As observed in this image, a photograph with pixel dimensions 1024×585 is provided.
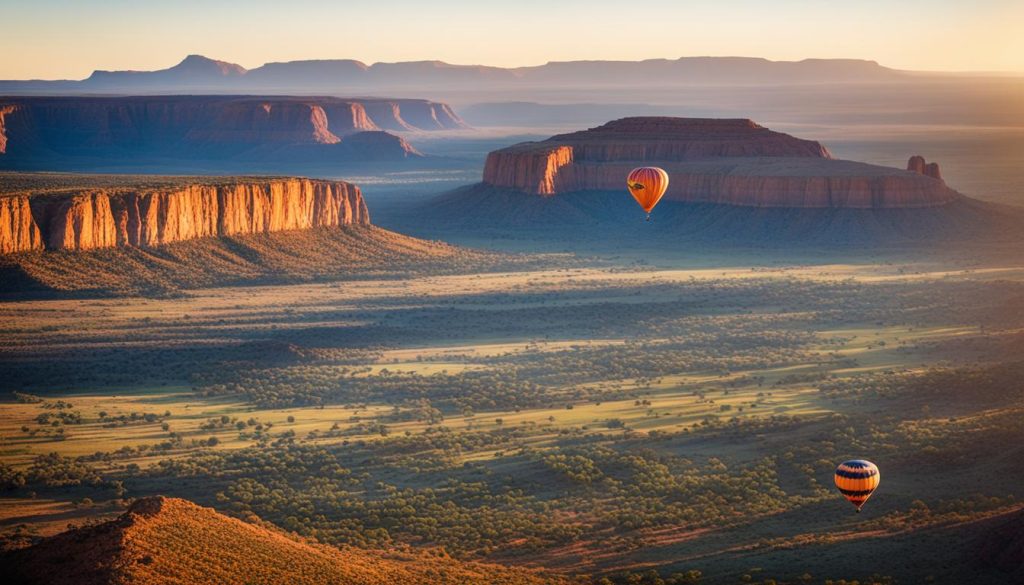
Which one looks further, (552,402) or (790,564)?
(552,402)

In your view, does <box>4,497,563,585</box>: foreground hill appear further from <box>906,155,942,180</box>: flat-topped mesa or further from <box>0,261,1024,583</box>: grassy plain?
<box>906,155,942,180</box>: flat-topped mesa

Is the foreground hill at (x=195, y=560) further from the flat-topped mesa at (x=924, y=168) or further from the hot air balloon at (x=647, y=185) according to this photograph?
the flat-topped mesa at (x=924, y=168)

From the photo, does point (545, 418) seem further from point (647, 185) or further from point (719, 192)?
point (719, 192)

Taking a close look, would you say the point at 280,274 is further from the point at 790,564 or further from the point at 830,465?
the point at 790,564

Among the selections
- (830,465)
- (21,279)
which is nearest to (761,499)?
(830,465)

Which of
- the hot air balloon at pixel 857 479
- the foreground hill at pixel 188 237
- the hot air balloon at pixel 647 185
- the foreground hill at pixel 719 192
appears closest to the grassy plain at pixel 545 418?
the hot air balloon at pixel 857 479
